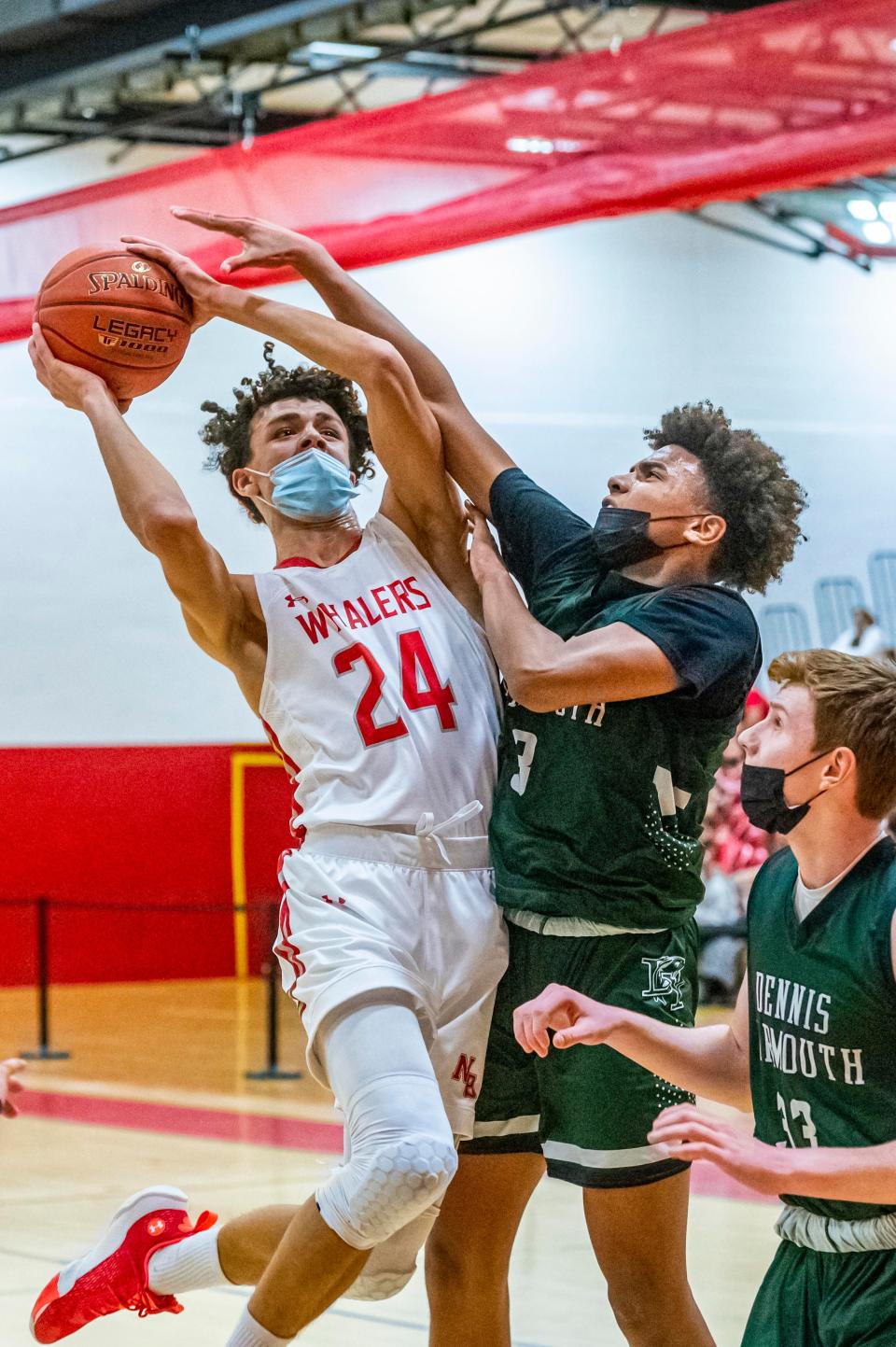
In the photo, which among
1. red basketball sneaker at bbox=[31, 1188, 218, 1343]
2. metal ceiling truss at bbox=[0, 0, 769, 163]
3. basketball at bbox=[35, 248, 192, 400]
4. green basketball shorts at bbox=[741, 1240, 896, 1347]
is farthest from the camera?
metal ceiling truss at bbox=[0, 0, 769, 163]

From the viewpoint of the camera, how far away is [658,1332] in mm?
3336

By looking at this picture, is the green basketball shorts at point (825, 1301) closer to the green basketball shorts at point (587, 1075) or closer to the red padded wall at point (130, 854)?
the green basketball shorts at point (587, 1075)

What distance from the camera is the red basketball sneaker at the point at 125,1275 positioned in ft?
13.1

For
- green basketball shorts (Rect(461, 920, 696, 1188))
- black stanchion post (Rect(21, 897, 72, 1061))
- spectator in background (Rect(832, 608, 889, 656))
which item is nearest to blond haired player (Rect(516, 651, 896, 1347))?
green basketball shorts (Rect(461, 920, 696, 1188))

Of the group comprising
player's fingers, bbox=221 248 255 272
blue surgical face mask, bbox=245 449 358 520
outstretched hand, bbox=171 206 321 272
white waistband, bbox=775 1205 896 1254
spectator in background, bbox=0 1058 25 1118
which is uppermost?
outstretched hand, bbox=171 206 321 272

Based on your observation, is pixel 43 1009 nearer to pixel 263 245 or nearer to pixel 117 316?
pixel 117 316

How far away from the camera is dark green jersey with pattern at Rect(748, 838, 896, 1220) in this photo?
9.18 ft

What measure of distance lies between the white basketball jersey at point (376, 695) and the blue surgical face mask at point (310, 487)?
0.13 m

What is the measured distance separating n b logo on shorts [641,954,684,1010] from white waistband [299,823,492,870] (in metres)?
0.37

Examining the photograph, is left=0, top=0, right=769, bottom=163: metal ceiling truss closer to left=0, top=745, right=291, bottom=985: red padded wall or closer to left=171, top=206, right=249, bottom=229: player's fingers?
left=0, top=745, right=291, bottom=985: red padded wall

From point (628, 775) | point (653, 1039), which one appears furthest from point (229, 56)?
point (653, 1039)

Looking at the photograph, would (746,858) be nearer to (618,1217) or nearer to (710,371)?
(710,371)

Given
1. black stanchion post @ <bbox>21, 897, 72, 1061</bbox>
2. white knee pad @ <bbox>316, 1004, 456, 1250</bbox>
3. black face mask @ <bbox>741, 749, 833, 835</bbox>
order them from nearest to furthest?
black face mask @ <bbox>741, 749, 833, 835</bbox>
white knee pad @ <bbox>316, 1004, 456, 1250</bbox>
black stanchion post @ <bbox>21, 897, 72, 1061</bbox>

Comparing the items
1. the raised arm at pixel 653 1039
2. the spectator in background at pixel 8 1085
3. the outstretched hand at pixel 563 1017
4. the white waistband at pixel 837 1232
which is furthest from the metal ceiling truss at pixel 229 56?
the white waistband at pixel 837 1232
